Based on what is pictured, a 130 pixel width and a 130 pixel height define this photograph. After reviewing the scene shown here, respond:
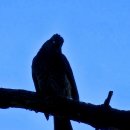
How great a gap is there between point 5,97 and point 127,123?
3.79ft

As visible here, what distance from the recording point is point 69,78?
7.61 meters

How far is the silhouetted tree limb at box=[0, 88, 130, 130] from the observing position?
3.62 meters

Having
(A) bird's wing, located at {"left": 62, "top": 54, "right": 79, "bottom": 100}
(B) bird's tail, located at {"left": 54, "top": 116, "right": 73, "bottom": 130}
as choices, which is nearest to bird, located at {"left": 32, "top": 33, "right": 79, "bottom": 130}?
(A) bird's wing, located at {"left": 62, "top": 54, "right": 79, "bottom": 100}

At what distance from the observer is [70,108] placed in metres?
3.78

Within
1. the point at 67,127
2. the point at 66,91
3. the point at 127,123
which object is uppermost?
the point at 66,91

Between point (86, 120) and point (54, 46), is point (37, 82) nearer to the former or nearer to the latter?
point (54, 46)

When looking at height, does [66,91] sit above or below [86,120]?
above

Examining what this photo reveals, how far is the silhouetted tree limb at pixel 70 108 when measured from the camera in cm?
362

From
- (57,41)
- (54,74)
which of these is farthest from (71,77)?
(57,41)

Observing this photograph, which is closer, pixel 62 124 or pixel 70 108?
pixel 70 108

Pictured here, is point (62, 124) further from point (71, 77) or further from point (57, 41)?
point (57, 41)

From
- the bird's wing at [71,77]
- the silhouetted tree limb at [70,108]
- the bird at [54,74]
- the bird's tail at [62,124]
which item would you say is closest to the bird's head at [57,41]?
the bird at [54,74]

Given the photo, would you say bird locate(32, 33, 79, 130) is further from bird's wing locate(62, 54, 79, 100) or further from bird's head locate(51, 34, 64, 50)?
bird's head locate(51, 34, 64, 50)

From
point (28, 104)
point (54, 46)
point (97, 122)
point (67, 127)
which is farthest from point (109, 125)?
point (54, 46)
